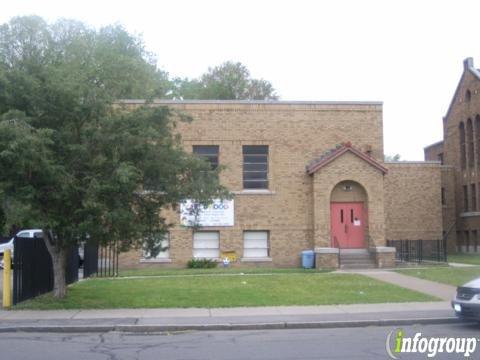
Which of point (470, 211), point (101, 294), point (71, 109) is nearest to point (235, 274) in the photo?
point (101, 294)

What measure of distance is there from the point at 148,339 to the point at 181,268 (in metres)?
16.5

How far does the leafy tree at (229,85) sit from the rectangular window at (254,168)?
2897 centimetres

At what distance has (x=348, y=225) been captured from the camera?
2945 cm

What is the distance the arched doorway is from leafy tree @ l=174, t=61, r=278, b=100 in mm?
30307

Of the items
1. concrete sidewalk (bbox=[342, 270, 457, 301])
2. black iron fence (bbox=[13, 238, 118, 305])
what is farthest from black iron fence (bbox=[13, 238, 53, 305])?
concrete sidewalk (bbox=[342, 270, 457, 301])

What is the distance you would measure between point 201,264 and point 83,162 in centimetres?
1345

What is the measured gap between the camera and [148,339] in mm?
12359

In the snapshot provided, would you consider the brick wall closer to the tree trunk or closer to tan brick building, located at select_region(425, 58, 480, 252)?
tan brick building, located at select_region(425, 58, 480, 252)

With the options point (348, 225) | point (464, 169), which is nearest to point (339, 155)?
point (348, 225)

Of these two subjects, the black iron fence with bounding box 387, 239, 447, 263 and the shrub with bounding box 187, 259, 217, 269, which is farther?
the black iron fence with bounding box 387, 239, 447, 263

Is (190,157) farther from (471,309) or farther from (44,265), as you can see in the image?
(471,309)

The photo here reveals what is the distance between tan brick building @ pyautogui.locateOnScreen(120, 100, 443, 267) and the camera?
29047mm

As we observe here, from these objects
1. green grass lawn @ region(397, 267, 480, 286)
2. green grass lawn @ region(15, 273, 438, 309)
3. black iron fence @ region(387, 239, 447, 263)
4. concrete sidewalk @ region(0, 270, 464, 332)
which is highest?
black iron fence @ region(387, 239, 447, 263)

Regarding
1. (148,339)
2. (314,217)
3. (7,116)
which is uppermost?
(7,116)
